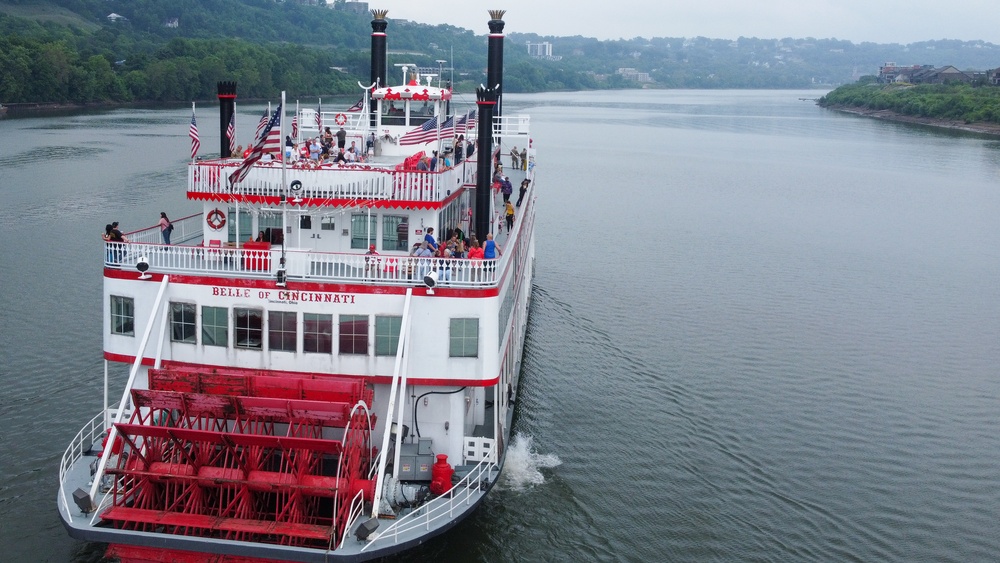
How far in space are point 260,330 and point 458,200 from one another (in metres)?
6.56

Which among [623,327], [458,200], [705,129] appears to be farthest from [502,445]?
[705,129]

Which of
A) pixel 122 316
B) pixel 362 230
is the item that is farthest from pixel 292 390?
pixel 362 230

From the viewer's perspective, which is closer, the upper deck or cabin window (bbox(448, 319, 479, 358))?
cabin window (bbox(448, 319, 479, 358))

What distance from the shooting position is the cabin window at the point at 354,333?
1527 cm

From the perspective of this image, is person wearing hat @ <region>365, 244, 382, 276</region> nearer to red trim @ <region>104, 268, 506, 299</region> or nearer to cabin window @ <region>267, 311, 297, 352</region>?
red trim @ <region>104, 268, 506, 299</region>

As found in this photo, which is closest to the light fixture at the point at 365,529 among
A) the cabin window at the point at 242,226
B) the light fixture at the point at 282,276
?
the light fixture at the point at 282,276

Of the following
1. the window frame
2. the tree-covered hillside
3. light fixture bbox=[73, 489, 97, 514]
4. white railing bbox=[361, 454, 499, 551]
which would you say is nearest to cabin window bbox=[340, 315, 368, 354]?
the window frame

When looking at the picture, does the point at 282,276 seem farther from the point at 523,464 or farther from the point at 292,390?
the point at 523,464

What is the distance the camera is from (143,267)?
1530 centimetres

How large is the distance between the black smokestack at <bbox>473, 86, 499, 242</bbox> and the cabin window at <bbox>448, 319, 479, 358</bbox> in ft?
11.7

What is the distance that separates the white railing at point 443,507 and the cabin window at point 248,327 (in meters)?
3.83

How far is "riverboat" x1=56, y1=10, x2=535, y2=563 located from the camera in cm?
1368

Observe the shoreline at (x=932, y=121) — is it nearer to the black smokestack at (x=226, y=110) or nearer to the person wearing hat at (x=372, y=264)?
the black smokestack at (x=226, y=110)

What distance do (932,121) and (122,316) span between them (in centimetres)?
11310
